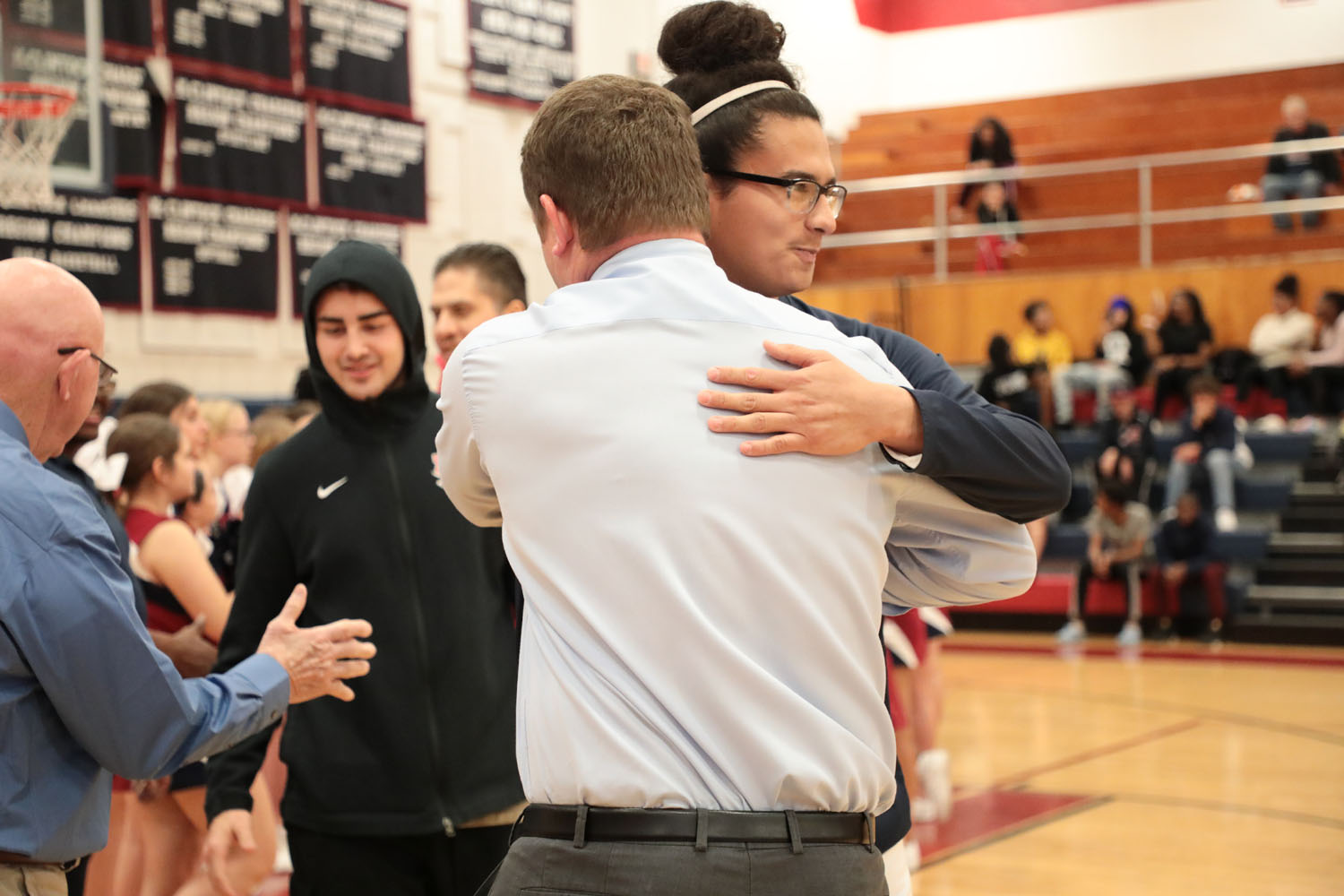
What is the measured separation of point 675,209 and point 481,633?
4.80 ft

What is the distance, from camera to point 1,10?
770 cm

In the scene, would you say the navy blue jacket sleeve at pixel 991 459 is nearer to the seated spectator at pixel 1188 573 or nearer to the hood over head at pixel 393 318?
the hood over head at pixel 393 318

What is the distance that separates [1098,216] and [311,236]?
32.7 ft

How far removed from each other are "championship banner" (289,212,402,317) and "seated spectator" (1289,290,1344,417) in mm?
8830

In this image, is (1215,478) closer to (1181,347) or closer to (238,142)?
(1181,347)

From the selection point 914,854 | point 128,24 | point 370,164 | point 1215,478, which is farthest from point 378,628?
point 1215,478

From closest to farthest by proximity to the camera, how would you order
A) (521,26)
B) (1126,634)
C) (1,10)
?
(1,10) < (1126,634) < (521,26)

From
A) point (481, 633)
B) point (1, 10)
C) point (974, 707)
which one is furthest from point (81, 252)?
point (481, 633)

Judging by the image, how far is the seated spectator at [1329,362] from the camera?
13.4 m

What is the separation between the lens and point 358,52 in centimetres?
1119

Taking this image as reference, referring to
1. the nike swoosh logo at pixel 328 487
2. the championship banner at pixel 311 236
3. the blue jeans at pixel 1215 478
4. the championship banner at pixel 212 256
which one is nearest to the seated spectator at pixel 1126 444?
the blue jeans at pixel 1215 478

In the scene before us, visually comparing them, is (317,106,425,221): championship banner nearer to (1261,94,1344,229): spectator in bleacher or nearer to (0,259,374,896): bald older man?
(0,259,374,896): bald older man

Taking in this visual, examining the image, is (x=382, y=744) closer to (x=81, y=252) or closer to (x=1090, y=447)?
(x=81, y=252)

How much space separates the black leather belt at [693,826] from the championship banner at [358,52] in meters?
10.1
